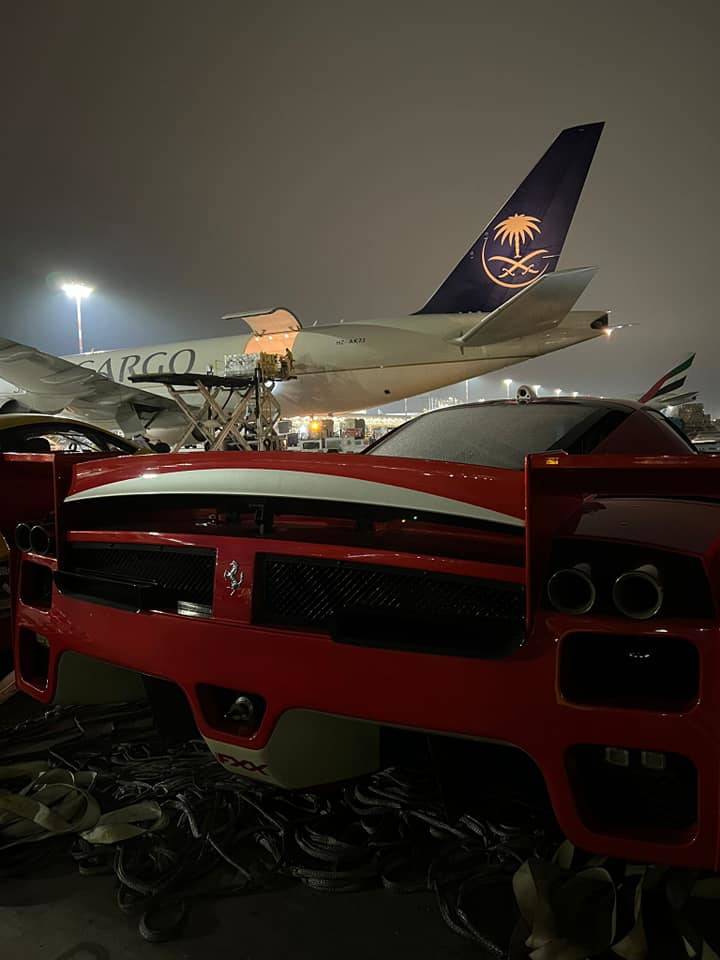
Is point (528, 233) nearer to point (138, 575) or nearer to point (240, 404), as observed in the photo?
point (240, 404)

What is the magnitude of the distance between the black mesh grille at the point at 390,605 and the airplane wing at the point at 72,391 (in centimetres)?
1373

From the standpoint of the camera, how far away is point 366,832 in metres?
1.59

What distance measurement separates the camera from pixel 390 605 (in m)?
1.30

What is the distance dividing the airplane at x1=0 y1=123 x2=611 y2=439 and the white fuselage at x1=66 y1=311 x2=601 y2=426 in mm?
27

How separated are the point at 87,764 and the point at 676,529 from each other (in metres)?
1.94

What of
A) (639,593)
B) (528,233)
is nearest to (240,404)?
(528,233)

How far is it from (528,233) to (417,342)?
3299 mm

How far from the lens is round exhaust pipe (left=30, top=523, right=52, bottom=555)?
1741 millimetres

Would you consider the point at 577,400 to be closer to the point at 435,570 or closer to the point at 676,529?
the point at 676,529

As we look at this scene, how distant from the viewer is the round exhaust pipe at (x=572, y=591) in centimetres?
109

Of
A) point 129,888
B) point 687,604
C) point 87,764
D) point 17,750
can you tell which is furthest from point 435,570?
point 17,750

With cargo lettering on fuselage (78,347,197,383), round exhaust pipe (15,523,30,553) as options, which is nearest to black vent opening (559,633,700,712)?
round exhaust pipe (15,523,30,553)

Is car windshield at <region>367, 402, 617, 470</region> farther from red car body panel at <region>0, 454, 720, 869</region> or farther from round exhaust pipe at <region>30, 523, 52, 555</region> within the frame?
round exhaust pipe at <region>30, 523, 52, 555</region>

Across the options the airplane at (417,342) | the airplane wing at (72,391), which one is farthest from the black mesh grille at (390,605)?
the airplane wing at (72,391)
